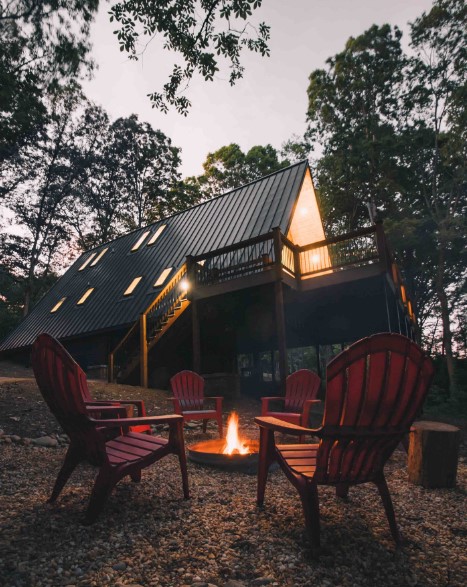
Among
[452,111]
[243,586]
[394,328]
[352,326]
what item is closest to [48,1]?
[243,586]

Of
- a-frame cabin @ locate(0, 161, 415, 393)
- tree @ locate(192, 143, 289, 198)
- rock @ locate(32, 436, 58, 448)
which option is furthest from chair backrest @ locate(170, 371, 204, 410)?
tree @ locate(192, 143, 289, 198)

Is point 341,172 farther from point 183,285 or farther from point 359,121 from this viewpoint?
point 183,285

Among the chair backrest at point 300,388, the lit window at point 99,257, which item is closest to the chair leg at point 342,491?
the chair backrest at point 300,388

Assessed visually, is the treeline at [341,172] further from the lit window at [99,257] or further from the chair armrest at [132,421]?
the chair armrest at [132,421]

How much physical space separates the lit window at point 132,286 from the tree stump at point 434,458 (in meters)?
12.6

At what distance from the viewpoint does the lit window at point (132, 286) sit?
14.9 meters

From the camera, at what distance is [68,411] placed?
2.79 meters

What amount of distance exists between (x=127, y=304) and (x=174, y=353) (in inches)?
127

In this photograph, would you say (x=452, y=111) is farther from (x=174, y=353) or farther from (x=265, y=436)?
(x=265, y=436)

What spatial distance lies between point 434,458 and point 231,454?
2.18m

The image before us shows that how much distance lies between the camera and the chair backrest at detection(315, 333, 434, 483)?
2293 mm

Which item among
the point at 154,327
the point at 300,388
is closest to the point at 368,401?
the point at 300,388

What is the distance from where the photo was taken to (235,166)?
103 ft

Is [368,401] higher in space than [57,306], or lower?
lower
